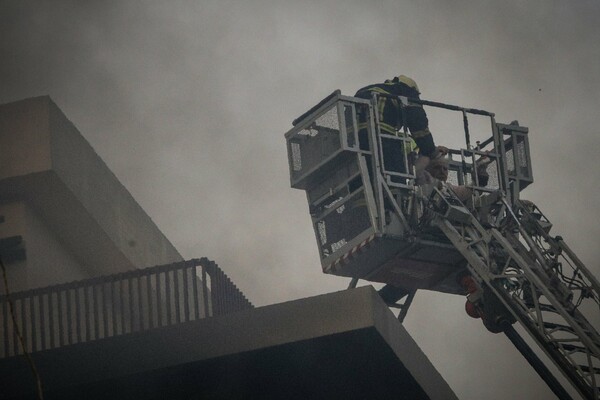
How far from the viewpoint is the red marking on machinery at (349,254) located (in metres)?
19.2

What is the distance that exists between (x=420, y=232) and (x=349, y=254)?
0.99 meters

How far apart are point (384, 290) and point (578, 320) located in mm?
3437

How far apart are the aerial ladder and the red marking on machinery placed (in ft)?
0.04

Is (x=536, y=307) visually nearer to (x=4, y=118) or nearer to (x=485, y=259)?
(x=485, y=259)

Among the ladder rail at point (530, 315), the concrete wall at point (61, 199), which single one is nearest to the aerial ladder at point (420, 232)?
the ladder rail at point (530, 315)

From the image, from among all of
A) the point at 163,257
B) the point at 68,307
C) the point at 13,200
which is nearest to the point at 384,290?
the point at 68,307

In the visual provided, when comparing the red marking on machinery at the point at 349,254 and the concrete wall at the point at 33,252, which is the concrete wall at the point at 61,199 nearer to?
the concrete wall at the point at 33,252

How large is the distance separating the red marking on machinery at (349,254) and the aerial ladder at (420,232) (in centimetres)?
1

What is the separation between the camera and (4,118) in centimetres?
2277

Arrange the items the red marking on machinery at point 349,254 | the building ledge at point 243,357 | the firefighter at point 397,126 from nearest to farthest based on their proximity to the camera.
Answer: the building ledge at point 243,357 → the red marking on machinery at point 349,254 → the firefighter at point 397,126

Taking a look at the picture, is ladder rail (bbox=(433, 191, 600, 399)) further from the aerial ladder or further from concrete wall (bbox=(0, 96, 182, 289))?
concrete wall (bbox=(0, 96, 182, 289))

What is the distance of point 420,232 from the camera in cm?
1931

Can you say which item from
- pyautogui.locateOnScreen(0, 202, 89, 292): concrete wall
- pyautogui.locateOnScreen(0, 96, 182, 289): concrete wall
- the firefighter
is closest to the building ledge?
the firefighter

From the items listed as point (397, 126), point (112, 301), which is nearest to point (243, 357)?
point (112, 301)
